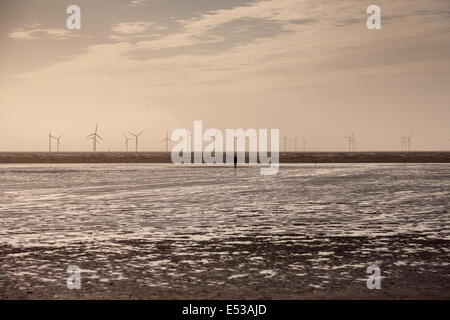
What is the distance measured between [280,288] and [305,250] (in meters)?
4.56

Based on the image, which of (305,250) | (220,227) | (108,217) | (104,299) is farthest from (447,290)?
(108,217)

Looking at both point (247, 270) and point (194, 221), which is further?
point (194, 221)

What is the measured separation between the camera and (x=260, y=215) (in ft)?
78.8

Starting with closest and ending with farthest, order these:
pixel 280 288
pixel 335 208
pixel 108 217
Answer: pixel 280 288
pixel 108 217
pixel 335 208

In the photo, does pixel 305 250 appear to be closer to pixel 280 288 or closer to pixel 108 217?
pixel 280 288

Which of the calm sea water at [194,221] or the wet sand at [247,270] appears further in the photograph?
the calm sea water at [194,221]

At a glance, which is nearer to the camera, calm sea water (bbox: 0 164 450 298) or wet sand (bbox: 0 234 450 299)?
wet sand (bbox: 0 234 450 299)

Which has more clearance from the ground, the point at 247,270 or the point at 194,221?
the point at 247,270

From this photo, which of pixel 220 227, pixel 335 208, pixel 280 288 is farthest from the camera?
pixel 335 208

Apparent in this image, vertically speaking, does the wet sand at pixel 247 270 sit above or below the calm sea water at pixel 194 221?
above

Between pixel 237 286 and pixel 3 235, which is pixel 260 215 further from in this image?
pixel 237 286

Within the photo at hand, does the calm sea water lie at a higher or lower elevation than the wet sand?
lower
